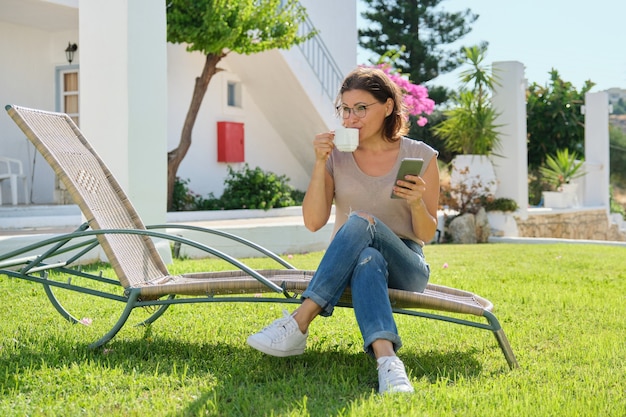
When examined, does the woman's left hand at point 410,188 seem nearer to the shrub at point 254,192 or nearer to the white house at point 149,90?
the white house at point 149,90

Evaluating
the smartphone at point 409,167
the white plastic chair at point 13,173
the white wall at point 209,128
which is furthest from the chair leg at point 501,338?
the white wall at point 209,128

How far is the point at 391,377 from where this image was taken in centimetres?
252

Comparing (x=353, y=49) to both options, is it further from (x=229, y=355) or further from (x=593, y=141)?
(x=229, y=355)

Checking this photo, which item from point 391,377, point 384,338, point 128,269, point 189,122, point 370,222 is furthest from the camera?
point 189,122

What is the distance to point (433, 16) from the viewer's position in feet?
79.5

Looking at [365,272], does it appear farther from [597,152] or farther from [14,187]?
[597,152]

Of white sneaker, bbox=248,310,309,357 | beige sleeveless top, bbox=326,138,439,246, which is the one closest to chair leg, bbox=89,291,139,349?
white sneaker, bbox=248,310,309,357

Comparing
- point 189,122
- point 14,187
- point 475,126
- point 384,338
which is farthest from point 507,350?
point 475,126

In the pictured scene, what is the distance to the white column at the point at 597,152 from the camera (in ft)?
50.5

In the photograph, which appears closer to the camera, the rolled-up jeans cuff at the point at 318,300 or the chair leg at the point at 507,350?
the rolled-up jeans cuff at the point at 318,300

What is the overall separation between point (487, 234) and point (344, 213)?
331 inches

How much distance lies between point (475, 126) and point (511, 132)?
0.66m

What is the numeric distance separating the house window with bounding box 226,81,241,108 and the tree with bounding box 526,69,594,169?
9.06 m

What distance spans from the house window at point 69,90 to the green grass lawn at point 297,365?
654cm
